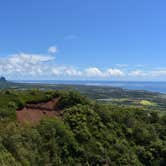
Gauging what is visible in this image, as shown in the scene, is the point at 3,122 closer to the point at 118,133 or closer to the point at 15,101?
the point at 15,101

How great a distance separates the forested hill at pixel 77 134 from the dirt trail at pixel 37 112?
362mm

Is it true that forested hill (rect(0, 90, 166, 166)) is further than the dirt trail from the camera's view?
No

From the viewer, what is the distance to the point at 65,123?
3872cm

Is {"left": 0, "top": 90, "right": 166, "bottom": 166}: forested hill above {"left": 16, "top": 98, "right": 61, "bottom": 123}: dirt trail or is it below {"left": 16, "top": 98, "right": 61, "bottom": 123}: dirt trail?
below

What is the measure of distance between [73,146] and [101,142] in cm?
445

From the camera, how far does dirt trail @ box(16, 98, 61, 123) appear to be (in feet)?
123

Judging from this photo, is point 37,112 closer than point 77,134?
No

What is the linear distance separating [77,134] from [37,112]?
17.9 feet

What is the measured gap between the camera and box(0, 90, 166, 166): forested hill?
29969mm

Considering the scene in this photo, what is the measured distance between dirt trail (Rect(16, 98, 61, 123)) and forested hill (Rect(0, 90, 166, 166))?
362mm

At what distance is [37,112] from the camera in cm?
4031

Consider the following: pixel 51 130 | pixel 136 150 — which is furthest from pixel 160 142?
pixel 51 130

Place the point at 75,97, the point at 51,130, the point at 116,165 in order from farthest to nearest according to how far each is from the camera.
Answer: the point at 75,97 → the point at 116,165 → the point at 51,130

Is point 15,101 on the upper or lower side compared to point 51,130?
upper
